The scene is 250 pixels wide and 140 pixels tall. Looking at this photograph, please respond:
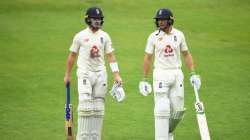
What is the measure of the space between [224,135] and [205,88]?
413cm

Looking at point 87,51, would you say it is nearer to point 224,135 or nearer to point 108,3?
point 224,135

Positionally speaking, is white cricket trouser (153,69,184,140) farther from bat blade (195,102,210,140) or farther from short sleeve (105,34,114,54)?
short sleeve (105,34,114,54)

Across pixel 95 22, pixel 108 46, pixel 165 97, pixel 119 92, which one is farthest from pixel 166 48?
pixel 95 22

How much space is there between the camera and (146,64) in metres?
14.0

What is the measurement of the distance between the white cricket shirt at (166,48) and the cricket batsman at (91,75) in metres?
0.88

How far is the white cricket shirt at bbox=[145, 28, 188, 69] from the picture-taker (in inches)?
544

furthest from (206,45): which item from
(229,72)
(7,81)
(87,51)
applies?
(87,51)

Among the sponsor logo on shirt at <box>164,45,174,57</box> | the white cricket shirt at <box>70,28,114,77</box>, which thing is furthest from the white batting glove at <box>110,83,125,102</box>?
the sponsor logo on shirt at <box>164,45,174,57</box>

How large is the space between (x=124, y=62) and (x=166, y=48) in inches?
333

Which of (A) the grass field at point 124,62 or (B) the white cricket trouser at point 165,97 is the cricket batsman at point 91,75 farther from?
(A) the grass field at point 124,62

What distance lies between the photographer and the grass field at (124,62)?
52.8 feet

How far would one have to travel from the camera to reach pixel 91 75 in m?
13.7

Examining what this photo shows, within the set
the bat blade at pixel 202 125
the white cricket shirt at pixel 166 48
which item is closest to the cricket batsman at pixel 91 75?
the white cricket shirt at pixel 166 48

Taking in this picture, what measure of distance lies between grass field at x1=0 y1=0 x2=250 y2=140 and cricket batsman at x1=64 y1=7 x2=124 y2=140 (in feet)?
5.34
